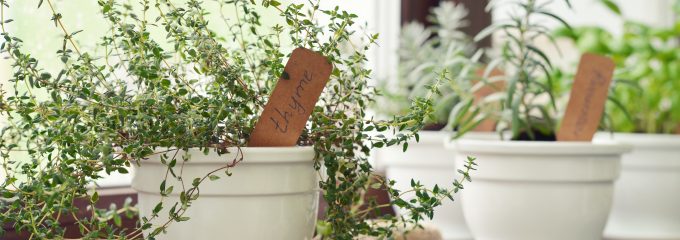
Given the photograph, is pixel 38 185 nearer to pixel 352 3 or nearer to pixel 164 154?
pixel 164 154

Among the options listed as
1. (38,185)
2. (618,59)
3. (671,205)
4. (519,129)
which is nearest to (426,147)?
(519,129)

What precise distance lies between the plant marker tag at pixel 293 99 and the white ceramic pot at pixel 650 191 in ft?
2.77

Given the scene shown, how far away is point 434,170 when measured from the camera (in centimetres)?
138

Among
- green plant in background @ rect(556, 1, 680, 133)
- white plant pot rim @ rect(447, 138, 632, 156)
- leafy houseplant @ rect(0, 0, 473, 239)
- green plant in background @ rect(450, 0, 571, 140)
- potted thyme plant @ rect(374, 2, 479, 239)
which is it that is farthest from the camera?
green plant in background @ rect(556, 1, 680, 133)

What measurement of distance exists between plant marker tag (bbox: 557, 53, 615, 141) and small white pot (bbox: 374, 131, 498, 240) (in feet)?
0.64

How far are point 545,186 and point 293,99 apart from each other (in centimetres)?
48

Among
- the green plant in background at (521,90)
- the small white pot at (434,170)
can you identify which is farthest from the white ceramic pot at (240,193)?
the small white pot at (434,170)

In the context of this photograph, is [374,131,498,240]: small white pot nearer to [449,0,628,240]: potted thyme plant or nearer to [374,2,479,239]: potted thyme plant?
[374,2,479,239]: potted thyme plant

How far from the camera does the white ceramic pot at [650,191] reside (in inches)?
57.7

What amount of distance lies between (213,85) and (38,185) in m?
0.18

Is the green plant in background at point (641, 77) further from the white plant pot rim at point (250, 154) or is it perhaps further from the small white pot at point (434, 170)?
the white plant pot rim at point (250, 154)

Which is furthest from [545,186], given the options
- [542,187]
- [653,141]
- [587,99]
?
[653,141]

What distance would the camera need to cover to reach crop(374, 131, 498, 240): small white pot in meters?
1.38

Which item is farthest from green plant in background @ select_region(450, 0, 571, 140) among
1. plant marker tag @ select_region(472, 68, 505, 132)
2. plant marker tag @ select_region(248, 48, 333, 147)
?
plant marker tag @ select_region(248, 48, 333, 147)
